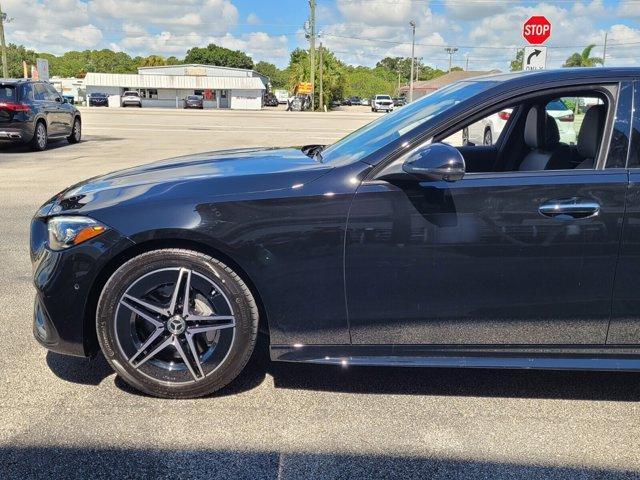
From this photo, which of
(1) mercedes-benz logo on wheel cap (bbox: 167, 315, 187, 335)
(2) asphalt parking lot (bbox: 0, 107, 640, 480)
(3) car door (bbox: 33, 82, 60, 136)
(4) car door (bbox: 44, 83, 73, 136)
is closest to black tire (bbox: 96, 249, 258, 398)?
(1) mercedes-benz logo on wheel cap (bbox: 167, 315, 187, 335)

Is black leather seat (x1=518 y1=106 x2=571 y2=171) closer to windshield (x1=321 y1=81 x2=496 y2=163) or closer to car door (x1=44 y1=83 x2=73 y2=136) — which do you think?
windshield (x1=321 y1=81 x2=496 y2=163)

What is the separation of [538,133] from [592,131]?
73 cm

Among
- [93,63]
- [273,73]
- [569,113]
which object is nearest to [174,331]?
[569,113]

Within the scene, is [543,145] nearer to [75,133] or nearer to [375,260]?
[375,260]

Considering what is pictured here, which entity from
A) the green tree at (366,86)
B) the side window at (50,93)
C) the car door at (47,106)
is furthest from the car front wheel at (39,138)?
the green tree at (366,86)

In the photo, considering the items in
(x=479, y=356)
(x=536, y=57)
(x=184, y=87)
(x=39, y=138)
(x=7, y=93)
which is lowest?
(x=479, y=356)

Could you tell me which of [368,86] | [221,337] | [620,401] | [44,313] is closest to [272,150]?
[221,337]

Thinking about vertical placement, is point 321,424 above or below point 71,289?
below

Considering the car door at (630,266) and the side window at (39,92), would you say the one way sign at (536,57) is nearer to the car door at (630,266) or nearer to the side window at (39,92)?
the car door at (630,266)

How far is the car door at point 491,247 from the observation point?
294cm

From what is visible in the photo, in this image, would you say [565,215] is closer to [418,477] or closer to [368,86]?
[418,477]

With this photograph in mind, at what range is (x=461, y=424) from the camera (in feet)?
10.0

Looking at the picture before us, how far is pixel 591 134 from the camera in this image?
10.9ft

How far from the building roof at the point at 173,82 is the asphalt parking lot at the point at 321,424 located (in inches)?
2882
